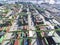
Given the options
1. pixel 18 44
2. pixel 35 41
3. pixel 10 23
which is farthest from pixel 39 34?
pixel 10 23

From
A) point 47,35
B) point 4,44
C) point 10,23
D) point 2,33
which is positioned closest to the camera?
point 4,44

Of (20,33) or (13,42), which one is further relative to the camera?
(20,33)

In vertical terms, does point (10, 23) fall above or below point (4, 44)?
below

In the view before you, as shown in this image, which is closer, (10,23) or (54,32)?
(54,32)

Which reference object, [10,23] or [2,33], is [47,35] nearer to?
[2,33]

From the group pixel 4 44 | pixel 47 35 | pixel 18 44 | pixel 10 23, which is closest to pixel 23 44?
pixel 18 44

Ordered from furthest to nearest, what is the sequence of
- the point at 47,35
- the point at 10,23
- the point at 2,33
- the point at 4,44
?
the point at 10,23, the point at 2,33, the point at 47,35, the point at 4,44

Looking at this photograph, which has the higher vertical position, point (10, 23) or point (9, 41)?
point (9, 41)

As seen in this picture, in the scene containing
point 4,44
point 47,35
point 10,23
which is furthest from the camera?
point 10,23

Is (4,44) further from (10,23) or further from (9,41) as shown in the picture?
(10,23)
